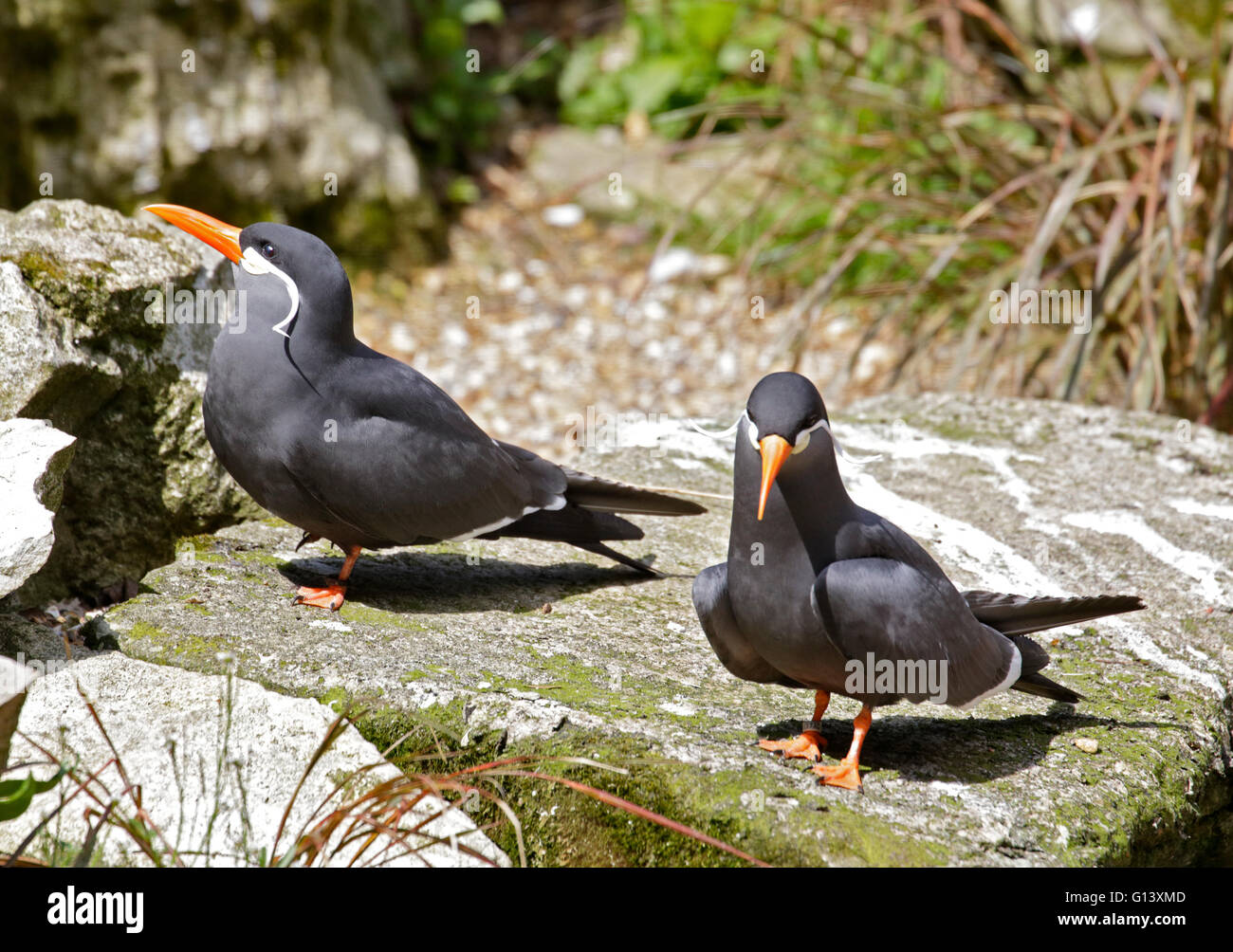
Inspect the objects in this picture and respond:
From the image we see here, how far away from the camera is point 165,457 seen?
3.32 m

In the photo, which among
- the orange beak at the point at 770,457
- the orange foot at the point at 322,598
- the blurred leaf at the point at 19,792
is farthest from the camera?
the orange foot at the point at 322,598

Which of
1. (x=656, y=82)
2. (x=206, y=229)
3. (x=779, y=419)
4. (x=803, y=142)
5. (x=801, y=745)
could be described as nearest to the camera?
(x=779, y=419)

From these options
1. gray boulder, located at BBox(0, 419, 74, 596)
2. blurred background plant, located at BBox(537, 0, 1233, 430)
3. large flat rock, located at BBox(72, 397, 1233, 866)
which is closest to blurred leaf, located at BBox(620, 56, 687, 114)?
blurred background plant, located at BBox(537, 0, 1233, 430)

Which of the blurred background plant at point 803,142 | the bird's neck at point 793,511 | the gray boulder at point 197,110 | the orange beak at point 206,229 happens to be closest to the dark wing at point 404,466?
the orange beak at point 206,229

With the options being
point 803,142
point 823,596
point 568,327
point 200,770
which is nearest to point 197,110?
point 568,327

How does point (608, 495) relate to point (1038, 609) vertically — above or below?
above

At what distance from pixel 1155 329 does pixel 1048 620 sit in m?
2.55

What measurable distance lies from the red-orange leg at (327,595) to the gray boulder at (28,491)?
0.58 metres

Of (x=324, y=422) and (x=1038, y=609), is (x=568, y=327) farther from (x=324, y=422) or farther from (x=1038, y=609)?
(x=1038, y=609)

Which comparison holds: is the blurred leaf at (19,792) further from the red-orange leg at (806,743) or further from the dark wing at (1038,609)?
the dark wing at (1038,609)

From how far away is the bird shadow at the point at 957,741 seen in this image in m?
2.45

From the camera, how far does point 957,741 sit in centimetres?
258

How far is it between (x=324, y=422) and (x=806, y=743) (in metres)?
1.27
